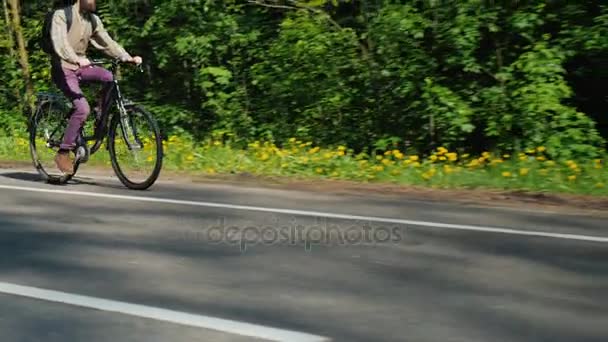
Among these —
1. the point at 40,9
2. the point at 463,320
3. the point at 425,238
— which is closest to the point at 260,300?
the point at 463,320

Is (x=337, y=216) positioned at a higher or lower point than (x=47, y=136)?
lower

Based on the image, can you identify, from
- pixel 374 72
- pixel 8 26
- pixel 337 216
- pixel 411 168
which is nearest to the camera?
pixel 337 216

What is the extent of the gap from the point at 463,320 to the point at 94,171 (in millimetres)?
7251

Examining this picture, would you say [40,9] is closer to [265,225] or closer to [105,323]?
[265,225]

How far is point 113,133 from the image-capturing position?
970 cm

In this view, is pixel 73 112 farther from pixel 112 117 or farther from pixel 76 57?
pixel 76 57

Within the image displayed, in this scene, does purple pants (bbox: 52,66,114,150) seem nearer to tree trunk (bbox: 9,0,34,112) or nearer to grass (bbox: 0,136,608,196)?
grass (bbox: 0,136,608,196)

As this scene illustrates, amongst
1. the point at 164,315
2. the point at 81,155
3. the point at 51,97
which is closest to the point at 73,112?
the point at 81,155

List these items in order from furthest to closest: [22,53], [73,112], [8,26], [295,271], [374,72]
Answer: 1. [22,53]
2. [8,26]
3. [374,72]
4. [73,112]
5. [295,271]

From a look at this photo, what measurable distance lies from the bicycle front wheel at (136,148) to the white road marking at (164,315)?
12.9 ft

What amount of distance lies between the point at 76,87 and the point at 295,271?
15.4ft

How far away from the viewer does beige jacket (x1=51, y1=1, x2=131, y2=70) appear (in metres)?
9.43

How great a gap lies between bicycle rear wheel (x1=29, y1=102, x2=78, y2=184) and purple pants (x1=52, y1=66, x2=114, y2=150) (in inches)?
11.9

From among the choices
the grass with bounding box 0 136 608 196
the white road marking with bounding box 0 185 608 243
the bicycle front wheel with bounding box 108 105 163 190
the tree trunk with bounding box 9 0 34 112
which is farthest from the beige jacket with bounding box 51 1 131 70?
the tree trunk with bounding box 9 0 34 112
